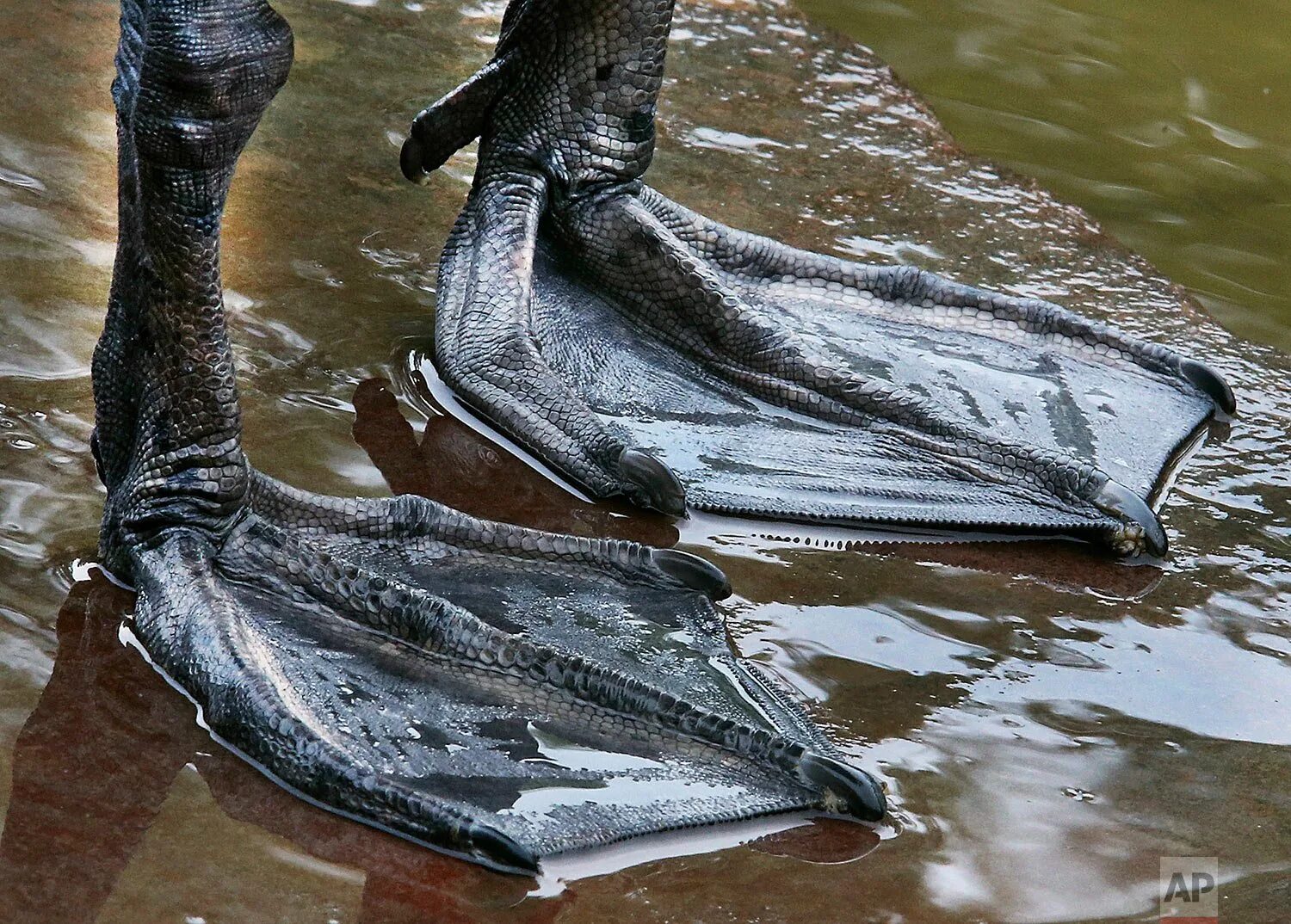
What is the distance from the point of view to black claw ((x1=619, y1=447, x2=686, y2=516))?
151 inches

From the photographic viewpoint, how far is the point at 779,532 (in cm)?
385

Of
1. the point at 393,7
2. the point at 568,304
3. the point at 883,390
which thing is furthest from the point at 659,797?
the point at 393,7

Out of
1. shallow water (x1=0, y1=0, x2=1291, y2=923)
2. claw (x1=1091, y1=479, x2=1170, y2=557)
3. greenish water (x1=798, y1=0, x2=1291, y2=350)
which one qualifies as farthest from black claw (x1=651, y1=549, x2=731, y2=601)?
greenish water (x1=798, y1=0, x2=1291, y2=350)

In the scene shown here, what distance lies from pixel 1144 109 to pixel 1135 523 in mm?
3857

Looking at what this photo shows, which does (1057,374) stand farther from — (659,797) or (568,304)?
(659,797)

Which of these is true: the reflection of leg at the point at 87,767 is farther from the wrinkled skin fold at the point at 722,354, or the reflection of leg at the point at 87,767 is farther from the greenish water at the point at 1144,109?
the greenish water at the point at 1144,109

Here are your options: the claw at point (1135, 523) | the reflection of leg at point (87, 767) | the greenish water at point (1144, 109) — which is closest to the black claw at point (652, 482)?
the claw at point (1135, 523)

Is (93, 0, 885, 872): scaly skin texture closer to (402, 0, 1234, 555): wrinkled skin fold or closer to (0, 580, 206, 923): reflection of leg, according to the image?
(0, 580, 206, 923): reflection of leg

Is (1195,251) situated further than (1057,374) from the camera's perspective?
Yes

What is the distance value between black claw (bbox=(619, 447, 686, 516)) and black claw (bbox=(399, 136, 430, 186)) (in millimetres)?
1431

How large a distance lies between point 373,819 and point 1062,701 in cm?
141

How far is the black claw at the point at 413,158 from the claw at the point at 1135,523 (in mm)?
2179

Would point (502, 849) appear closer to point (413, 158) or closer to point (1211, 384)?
point (413, 158)

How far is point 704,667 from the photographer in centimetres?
317
